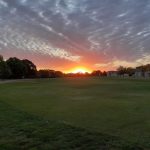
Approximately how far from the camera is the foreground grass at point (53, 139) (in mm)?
6215

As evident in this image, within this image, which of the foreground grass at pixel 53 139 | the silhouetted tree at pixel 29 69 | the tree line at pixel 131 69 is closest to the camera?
the foreground grass at pixel 53 139

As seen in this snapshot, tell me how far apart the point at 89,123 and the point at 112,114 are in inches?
96.7

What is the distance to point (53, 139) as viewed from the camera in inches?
269

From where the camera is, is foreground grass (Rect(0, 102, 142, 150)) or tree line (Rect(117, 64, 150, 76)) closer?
foreground grass (Rect(0, 102, 142, 150))

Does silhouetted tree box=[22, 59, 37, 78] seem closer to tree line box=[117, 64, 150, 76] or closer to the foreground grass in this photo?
tree line box=[117, 64, 150, 76]

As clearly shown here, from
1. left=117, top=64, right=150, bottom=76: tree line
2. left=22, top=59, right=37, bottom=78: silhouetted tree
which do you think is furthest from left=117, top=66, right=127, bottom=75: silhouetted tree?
left=22, top=59, right=37, bottom=78: silhouetted tree

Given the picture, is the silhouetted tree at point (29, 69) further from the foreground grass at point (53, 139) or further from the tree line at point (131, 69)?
the foreground grass at point (53, 139)

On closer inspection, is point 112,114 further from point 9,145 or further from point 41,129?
point 9,145

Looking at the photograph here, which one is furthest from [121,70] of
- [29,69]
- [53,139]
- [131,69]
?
[53,139]

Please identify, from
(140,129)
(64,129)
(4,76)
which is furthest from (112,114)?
(4,76)

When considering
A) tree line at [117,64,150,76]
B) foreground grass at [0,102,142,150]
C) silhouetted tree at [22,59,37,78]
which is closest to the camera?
foreground grass at [0,102,142,150]

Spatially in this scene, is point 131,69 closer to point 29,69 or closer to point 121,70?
point 121,70

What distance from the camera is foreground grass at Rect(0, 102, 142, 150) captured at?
6.21 meters

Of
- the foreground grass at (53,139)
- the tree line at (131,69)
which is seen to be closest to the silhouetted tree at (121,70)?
the tree line at (131,69)
